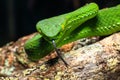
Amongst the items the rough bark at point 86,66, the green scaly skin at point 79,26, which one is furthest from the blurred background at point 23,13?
the rough bark at point 86,66

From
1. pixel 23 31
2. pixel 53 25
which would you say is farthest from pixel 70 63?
pixel 23 31

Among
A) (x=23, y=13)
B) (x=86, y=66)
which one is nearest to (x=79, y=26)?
(x=86, y=66)

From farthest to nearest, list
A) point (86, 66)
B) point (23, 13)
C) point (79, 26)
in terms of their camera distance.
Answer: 1. point (23, 13)
2. point (79, 26)
3. point (86, 66)

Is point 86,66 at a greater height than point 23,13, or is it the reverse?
point 23,13

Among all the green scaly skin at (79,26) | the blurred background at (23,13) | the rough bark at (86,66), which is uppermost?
the blurred background at (23,13)

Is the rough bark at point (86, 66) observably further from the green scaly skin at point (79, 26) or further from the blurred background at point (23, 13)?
the blurred background at point (23, 13)

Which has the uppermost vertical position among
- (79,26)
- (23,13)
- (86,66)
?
(23,13)

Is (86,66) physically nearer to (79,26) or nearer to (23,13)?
(79,26)
